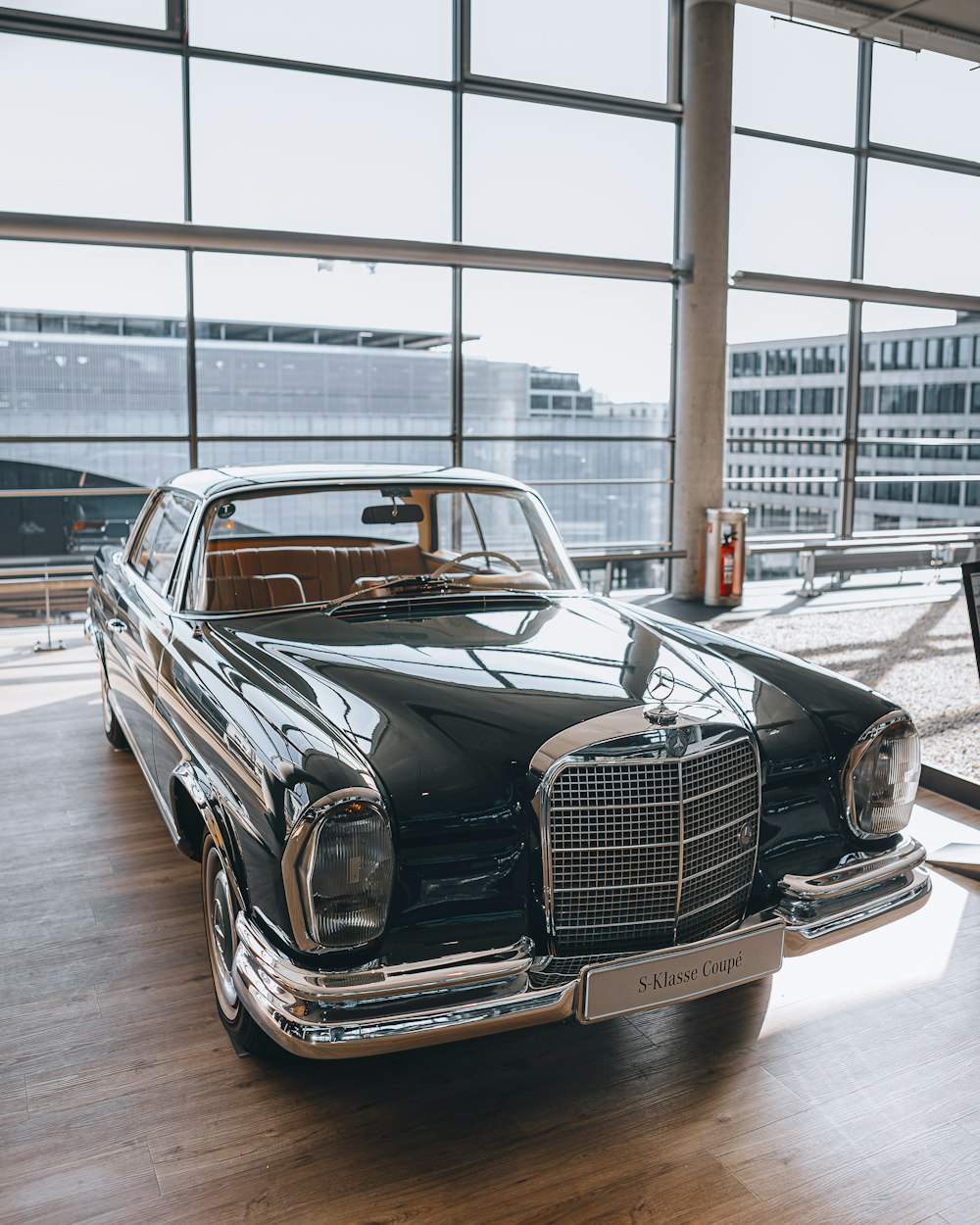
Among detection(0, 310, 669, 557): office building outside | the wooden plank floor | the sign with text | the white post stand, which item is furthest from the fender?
detection(0, 310, 669, 557): office building outside

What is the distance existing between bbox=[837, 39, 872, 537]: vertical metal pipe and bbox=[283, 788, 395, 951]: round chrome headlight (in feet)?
39.1

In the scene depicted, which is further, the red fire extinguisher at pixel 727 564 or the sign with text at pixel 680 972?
the red fire extinguisher at pixel 727 564

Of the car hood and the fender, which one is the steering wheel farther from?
the fender

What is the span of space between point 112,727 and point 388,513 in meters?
2.42

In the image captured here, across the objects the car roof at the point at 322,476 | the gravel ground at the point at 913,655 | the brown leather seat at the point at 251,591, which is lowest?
the gravel ground at the point at 913,655

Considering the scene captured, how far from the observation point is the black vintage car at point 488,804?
215cm

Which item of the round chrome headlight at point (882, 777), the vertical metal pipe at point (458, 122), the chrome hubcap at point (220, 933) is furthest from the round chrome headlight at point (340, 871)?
the vertical metal pipe at point (458, 122)

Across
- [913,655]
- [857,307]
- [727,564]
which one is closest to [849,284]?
[857,307]

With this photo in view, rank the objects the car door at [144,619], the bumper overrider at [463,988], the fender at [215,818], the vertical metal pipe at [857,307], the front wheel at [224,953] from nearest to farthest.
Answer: the bumper overrider at [463,988], the fender at [215,818], the front wheel at [224,953], the car door at [144,619], the vertical metal pipe at [857,307]

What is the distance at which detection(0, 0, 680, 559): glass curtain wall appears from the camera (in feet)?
28.8

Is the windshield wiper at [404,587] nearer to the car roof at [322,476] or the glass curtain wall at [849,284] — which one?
the car roof at [322,476]

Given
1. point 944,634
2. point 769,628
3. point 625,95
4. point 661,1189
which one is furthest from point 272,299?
point 661,1189

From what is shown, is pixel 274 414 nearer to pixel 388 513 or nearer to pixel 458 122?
pixel 458 122

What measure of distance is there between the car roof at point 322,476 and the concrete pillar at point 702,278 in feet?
25.2
